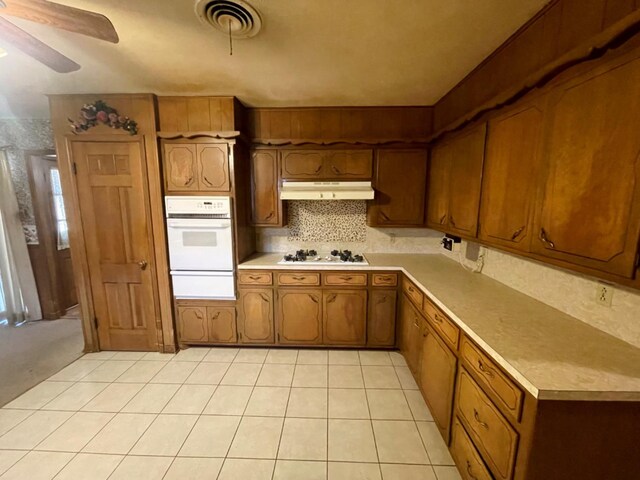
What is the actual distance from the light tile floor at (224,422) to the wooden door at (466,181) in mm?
1479

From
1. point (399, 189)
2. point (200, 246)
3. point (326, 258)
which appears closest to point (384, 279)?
point (326, 258)

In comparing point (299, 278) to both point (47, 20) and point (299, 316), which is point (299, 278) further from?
point (47, 20)

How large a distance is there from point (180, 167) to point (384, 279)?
91.8 inches

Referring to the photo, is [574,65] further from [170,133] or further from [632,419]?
[170,133]

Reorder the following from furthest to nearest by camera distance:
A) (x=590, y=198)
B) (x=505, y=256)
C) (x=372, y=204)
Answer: (x=372, y=204)
(x=505, y=256)
(x=590, y=198)

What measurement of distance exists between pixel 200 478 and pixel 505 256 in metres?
2.54

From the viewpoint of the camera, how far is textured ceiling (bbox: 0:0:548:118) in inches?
53.7

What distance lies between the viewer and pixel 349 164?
2.80 metres

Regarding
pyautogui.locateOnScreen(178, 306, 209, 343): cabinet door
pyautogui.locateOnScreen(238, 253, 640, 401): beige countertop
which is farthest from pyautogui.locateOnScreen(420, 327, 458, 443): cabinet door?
pyautogui.locateOnScreen(178, 306, 209, 343): cabinet door

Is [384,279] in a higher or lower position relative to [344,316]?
higher

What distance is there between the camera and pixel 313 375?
7.84 ft

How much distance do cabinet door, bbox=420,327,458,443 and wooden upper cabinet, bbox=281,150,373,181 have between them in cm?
172

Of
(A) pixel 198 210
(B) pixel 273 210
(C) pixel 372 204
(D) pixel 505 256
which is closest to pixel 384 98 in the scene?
(C) pixel 372 204

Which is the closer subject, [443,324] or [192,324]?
[443,324]
